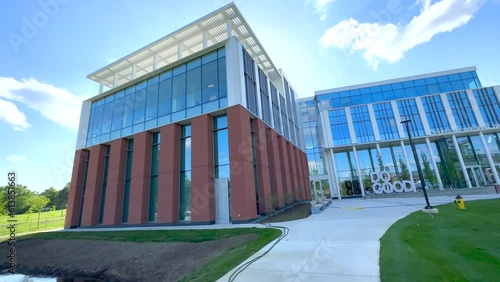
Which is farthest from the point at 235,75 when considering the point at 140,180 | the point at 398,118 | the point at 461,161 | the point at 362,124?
the point at 461,161

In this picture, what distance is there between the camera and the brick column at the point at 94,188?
68.4 feet

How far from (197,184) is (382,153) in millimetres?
32435

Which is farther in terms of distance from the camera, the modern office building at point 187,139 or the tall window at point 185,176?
the tall window at point 185,176

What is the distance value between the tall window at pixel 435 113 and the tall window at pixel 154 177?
39.8 metres

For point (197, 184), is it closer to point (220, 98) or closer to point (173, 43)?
point (220, 98)

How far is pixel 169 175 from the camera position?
1681 centimetres

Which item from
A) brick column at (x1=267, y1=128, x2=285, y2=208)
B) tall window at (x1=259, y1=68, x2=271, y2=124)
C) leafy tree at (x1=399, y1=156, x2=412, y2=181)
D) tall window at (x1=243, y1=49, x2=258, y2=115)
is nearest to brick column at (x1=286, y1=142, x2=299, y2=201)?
brick column at (x1=267, y1=128, x2=285, y2=208)

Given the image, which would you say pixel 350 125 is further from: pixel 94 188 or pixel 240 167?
pixel 94 188

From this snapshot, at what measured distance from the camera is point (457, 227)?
29.1 feet

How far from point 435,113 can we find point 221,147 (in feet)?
120

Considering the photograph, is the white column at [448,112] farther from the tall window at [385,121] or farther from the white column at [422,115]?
the tall window at [385,121]

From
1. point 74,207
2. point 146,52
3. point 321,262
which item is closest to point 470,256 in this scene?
point 321,262

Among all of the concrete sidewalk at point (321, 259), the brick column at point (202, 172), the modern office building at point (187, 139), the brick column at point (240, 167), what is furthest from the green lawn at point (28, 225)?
the concrete sidewalk at point (321, 259)

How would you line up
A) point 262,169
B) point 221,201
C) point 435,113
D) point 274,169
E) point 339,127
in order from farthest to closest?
point 339,127
point 435,113
point 274,169
point 262,169
point 221,201
